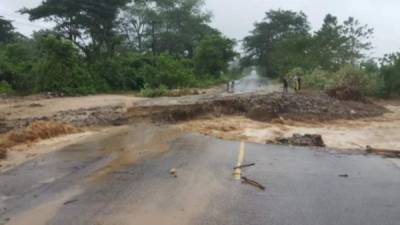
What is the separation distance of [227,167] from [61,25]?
37029mm

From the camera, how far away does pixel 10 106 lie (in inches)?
1000

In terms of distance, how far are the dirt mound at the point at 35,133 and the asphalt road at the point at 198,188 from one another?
228cm

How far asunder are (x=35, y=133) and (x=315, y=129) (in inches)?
433

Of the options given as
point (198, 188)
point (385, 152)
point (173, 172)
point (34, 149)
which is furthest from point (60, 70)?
point (198, 188)

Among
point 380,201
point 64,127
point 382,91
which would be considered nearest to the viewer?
point 380,201

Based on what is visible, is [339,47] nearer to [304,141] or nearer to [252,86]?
[252,86]

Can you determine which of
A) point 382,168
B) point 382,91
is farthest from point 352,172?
point 382,91

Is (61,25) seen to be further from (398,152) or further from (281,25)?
(281,25)

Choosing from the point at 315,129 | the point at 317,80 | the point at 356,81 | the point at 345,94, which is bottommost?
the point at 315,129

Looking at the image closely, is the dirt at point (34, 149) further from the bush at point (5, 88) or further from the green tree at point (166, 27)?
the green tree at point (166, 27)

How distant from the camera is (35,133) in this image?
15.4 meters

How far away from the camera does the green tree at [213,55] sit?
58625 millimetres

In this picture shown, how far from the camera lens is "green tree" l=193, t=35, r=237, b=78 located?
5862cm

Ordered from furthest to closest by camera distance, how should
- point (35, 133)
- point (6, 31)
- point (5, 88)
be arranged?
1. point (6, 31)
2. point (5, 88)
3. point (35, 133)
